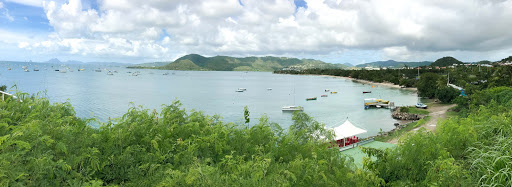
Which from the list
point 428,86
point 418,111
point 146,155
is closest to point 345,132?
point 146,155

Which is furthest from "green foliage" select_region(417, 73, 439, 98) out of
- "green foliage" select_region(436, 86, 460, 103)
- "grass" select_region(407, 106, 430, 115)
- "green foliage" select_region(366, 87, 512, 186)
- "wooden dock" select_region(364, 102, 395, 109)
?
"green foliage" select_region(366, 87, 512, 186)

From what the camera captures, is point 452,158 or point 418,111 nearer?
point 452,158

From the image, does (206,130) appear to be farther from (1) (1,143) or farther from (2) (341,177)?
(1) (1,143)

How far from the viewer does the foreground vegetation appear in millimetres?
4856

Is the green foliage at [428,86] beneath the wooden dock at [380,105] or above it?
above

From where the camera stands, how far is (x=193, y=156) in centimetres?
629

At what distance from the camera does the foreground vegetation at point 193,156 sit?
4.86 metres

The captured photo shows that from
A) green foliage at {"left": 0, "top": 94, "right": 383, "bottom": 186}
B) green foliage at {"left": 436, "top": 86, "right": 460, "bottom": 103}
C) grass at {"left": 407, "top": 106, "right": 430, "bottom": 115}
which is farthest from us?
green foliage at {"left": 436, "top": 86, "right": 460, "bottom": 103}

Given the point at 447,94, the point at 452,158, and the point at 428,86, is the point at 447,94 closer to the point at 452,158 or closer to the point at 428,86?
the point at 428,86

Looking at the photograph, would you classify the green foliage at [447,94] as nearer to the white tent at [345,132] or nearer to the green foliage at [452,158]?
the white tent at [345,132]

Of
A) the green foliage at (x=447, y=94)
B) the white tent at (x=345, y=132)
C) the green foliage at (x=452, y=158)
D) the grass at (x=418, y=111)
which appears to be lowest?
the grass at (x=418, y=111)

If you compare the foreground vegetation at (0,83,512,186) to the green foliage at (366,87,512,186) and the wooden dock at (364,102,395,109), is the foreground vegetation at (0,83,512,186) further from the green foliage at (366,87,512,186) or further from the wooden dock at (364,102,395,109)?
the wooden dock at (364,102,395,109)

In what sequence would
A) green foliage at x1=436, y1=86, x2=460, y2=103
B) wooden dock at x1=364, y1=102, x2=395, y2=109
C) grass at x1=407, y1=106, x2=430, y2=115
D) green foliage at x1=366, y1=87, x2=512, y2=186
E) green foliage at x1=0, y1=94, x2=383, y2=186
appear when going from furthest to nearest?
wooden dock at x1=364, y1=102, x2=395, y2=109 → green foliage at x1=436, y1=86, x2=460, y2=103 → grass at x1=407, y1=106, x2=430, y2=115 → green foliage at x1=366, y1=87, x2=512, y2=186 → green foliage at x1=0, y1=94, x2=383, y2=186

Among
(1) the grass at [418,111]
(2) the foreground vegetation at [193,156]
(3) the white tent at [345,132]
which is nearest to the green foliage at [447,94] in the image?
(1) the grass at [418,111]
